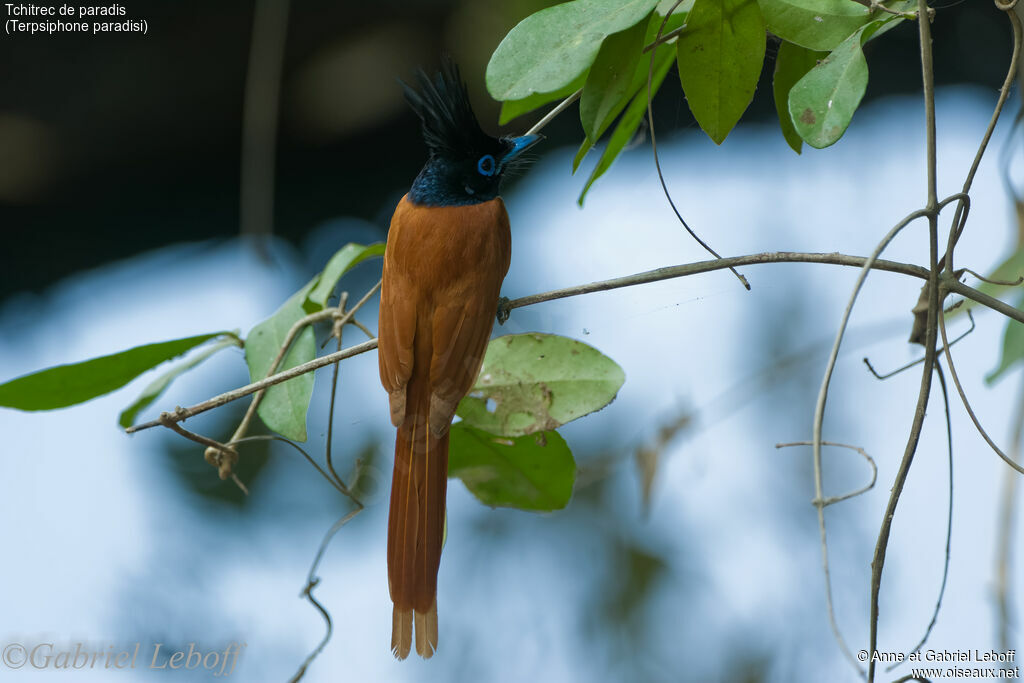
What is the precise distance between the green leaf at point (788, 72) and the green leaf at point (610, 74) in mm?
232

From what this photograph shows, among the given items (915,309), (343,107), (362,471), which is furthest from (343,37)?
(915,309)

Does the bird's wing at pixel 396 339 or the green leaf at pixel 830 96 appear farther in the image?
the bird's wing at pixel 396 339

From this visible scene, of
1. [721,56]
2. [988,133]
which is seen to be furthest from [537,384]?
[988,133]

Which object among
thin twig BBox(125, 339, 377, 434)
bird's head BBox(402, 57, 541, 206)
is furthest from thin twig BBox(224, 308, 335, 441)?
bird's head BBox(402, 57, 541, 206)

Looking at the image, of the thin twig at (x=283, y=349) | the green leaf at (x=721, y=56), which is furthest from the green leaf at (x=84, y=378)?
the green leaf at (x=721, y=56)

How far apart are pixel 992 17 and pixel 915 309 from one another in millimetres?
1170

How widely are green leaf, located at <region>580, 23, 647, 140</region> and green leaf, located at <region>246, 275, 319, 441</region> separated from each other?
0.51 meters

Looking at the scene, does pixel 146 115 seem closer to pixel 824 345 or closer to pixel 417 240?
pixel 417 240

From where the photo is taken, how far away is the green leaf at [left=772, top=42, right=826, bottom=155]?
3.46ft

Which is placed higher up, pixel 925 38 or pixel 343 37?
pixel 343 37

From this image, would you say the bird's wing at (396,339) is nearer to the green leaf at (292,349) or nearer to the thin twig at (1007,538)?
the green leaf at (292,349)

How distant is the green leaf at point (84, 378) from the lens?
46.9 inches

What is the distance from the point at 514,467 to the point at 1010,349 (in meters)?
0.68

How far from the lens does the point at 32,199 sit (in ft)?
8.27
